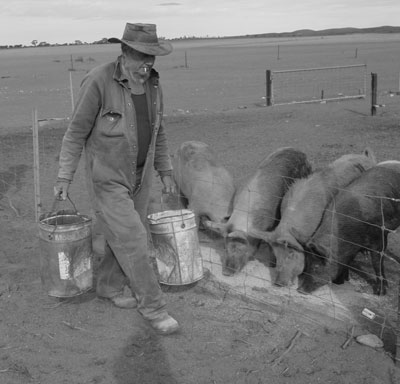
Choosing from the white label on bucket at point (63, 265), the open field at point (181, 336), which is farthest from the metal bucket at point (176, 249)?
the white label on bucket at point (63, 265)

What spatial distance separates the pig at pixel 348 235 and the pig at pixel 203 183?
1.70 metres

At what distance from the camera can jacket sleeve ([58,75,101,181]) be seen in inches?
186

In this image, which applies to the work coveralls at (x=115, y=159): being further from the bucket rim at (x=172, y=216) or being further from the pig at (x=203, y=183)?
the pig at (x=203, y=183)

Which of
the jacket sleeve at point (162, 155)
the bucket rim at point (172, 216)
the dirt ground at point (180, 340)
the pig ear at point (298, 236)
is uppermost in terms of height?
the jacket sleeve at point (162, 155)

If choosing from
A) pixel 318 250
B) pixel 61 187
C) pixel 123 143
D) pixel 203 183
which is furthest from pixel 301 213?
pixel 61 187

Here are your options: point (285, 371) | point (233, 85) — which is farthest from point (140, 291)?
point (233, 85)

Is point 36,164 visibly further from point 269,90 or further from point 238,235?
point 269,90

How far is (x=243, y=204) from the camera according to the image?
7.24 m

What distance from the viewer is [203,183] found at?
Result: 8.20m

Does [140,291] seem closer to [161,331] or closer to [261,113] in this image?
[161,331]

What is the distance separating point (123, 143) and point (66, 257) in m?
1.19

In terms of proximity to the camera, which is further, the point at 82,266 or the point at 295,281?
the point at 295,281

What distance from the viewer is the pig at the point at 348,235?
588 centimetres

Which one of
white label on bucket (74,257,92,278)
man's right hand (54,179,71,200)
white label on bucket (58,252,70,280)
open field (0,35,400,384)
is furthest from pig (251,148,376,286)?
man's right hand (54,179,71,200)
